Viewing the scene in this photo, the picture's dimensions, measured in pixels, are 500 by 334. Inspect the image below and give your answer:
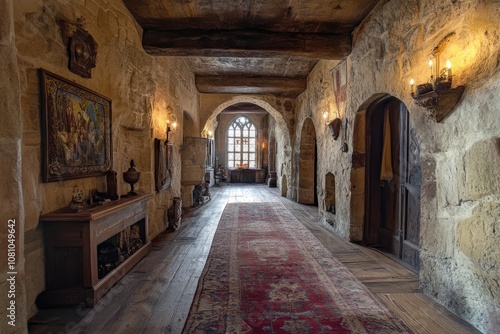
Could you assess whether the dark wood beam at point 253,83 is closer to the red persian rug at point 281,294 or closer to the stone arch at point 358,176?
the stone arch at point 358,176

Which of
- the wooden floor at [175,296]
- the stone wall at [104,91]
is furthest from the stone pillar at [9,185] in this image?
the wooden floor at [175,296]

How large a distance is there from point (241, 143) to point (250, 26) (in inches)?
442

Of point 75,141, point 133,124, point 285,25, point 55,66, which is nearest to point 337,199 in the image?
point 285,25

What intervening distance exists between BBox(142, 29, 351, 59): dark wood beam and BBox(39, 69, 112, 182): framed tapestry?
4.84 ft

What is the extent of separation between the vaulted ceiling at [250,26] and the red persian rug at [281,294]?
2.84m

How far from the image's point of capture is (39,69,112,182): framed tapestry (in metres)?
2.13

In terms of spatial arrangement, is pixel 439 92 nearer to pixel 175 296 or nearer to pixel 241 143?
pixel 175 296

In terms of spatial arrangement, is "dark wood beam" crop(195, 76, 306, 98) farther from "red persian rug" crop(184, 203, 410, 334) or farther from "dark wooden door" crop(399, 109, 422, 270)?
"red persian rug" crop(184, 203, 410, 334)

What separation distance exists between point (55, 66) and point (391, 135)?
377cm

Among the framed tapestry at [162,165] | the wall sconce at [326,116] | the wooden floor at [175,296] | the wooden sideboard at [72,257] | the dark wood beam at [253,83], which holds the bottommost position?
the wooden floor at [175,296]

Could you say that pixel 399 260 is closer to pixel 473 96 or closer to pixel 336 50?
pixel 473 96

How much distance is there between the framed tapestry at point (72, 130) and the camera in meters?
2.13

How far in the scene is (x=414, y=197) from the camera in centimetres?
318

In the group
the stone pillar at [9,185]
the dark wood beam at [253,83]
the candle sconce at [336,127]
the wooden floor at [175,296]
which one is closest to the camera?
the stone pillar at [9,185]
